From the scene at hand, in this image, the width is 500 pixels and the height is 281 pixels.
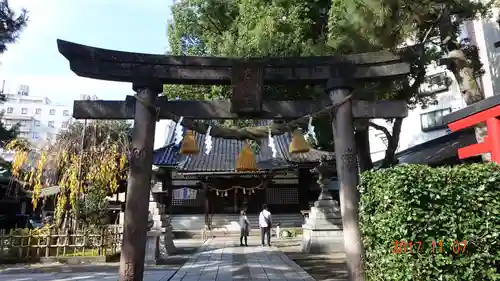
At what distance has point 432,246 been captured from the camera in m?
4.61

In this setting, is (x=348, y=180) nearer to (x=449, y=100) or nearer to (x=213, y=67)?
(x=213, y=67)

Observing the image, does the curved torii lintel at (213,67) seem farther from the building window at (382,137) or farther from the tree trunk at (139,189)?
the building window at (382,137)

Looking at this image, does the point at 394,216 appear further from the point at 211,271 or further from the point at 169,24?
the point at 169,24

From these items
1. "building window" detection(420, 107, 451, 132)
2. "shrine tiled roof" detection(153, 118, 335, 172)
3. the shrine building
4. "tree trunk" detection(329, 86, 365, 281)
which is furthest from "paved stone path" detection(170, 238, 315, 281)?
"building window" detection(420, 107, 451, 132)

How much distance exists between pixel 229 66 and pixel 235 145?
20553 millimetres

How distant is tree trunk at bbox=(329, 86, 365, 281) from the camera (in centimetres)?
557

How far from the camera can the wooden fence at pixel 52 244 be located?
457 inches

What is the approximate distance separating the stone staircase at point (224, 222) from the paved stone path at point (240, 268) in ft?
30.4

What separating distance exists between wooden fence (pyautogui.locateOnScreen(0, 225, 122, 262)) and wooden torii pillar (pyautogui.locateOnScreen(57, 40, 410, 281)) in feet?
23.6

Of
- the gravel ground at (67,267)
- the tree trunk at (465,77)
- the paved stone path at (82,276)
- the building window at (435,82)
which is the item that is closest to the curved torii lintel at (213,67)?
the paved stone path at (82,276)

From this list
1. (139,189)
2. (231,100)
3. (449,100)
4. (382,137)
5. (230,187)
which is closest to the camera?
(139,189)

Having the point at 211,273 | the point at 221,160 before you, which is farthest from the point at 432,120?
the point at 211,273

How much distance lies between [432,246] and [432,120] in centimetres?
2173

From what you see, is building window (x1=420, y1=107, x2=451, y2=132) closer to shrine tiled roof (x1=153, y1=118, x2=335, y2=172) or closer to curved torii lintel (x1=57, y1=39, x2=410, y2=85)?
shrine tiled roof (x1=153, y1=118, x2=335, y2=172)
